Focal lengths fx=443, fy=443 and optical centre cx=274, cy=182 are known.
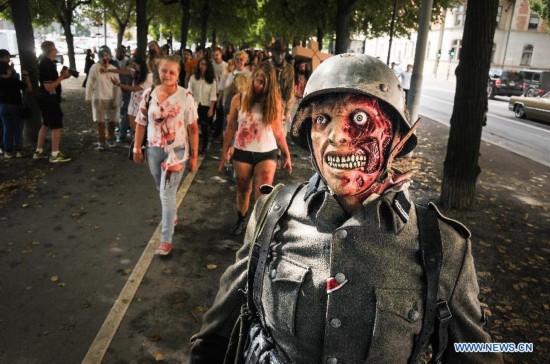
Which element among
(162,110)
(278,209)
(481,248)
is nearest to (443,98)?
(481,248)

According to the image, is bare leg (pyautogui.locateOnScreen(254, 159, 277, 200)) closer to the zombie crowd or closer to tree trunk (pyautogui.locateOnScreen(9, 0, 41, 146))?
the zombie crowd

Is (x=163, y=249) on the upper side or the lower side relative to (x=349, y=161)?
lower

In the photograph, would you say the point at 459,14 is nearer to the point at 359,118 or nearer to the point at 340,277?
the point at 359,118

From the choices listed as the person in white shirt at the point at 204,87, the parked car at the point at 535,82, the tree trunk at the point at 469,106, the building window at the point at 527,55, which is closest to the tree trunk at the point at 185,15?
the person in white shirt at the point at 204,87

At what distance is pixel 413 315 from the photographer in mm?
1448

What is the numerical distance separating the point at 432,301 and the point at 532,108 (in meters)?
22.0

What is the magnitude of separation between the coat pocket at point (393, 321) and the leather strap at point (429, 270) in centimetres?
3

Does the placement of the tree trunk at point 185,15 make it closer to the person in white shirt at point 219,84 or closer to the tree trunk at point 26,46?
the person in white shirt at point 219,84

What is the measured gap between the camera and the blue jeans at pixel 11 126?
8844 millimetres

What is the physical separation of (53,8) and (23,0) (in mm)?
15680

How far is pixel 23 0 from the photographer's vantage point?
10.1 metres

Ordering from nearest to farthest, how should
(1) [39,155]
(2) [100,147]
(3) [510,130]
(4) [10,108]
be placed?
(4) [10,108] < (1) [39,155] < (2) [100,147] < (3) [510,130]

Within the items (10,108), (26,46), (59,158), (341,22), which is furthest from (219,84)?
(341,22)

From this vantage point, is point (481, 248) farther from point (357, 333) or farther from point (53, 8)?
point (53, 8)
